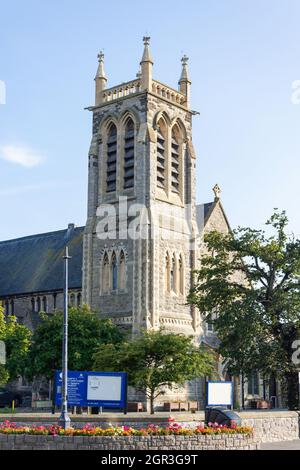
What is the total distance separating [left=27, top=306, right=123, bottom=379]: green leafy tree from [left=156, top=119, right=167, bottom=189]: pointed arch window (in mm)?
12519

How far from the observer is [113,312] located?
5250 centimetres

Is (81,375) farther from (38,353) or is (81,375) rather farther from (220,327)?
(38,353)

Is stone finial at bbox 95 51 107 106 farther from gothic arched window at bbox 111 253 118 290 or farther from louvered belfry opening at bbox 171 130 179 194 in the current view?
gothic arched window at bbox 111 253 118 290

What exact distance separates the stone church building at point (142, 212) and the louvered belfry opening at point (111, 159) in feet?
0.25

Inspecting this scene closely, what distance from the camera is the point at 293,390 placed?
3694 cm

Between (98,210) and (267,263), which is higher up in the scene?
(98,210)

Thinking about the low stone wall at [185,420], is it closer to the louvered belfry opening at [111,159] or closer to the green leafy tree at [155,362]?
the green leafy tree at [155,362]

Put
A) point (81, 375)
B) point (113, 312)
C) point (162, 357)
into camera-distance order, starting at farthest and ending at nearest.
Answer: point (113, 312) → point (162, 357) → point (81, 375)

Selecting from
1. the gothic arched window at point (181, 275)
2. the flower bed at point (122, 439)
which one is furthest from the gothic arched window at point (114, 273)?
the flower bed at point (122, 439)

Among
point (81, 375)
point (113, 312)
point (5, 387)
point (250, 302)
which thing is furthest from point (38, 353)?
point (81, 375)

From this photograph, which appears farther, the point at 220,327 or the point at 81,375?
the point at 220,327

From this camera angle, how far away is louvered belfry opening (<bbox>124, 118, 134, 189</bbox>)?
5475 cm

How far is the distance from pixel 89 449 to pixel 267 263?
19280 millimetres

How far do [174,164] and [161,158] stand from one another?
178 cm
